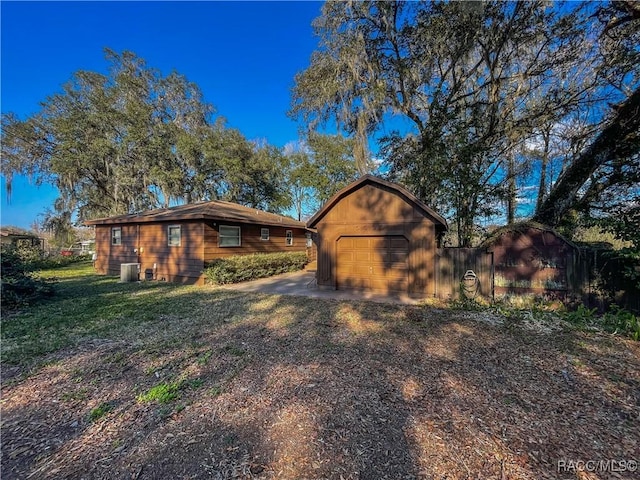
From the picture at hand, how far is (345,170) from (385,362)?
70.3ft

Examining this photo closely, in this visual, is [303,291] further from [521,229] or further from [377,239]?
[521,229]

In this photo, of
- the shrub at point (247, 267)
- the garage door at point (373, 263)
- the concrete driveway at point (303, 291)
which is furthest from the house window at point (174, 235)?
the garage door at point (373, 263)

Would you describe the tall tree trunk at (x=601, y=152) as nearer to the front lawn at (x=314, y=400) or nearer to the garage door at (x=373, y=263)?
the garage door at (x=373, y=263)

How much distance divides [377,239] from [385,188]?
163cm

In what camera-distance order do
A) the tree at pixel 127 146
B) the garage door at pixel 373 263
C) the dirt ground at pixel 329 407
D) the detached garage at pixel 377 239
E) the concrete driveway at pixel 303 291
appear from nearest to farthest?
the dirt ground at pixel 329 407 < the concrete driveway at pixel 303 291 < the detached garage at pixel 377 239 < the garage door at pixel 373 263 < the tree at pixel 127 146

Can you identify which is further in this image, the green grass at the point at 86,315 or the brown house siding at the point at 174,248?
the brown house siding at the point at 174,248

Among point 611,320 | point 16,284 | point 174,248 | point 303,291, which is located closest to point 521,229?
point 611,320

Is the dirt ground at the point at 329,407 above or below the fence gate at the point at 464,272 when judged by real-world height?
below

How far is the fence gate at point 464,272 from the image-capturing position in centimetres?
759

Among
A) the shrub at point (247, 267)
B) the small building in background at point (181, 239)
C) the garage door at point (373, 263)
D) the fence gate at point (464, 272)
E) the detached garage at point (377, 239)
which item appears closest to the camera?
the fence gate at point (464, 272)

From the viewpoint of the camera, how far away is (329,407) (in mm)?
2904

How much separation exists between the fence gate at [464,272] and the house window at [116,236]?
14.3 meters

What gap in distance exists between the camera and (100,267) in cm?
1479

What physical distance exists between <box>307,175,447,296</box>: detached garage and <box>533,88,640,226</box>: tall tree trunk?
11.1ft
